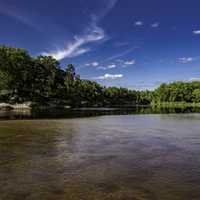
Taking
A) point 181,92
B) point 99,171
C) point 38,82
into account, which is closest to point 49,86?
point 38,82

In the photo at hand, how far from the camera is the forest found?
93938 millimetres

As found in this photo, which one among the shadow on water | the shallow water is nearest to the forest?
the shadow on water

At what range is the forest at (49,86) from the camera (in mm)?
93938

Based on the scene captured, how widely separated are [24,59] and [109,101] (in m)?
85.5

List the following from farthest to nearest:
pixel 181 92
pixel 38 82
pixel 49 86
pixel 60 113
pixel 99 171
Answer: pixel 181 92 < pixel 49 86 < pixel 38 82 < pixel 60 113 < pixel 99 171

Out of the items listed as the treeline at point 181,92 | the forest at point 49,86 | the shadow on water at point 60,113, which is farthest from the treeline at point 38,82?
the treeline at point 181,92

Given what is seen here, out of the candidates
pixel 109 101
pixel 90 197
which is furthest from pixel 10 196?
pixel 109 101

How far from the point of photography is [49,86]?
11325 cm

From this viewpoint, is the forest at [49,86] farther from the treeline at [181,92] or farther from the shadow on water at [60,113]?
the shadow on water at [60,113]

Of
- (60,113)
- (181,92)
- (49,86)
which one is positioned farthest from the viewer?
(181,92)

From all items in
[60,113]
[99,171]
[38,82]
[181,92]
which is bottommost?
[99,171]

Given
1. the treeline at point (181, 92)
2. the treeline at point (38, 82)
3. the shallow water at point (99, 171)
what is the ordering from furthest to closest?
the treeline at point (181, 92) → the treeline at point (38, 82) → the shallow water at point (99, 171)

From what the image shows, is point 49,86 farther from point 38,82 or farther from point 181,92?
point 181,92

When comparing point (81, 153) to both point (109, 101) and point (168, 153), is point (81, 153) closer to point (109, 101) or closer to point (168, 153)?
point (168, 153)
